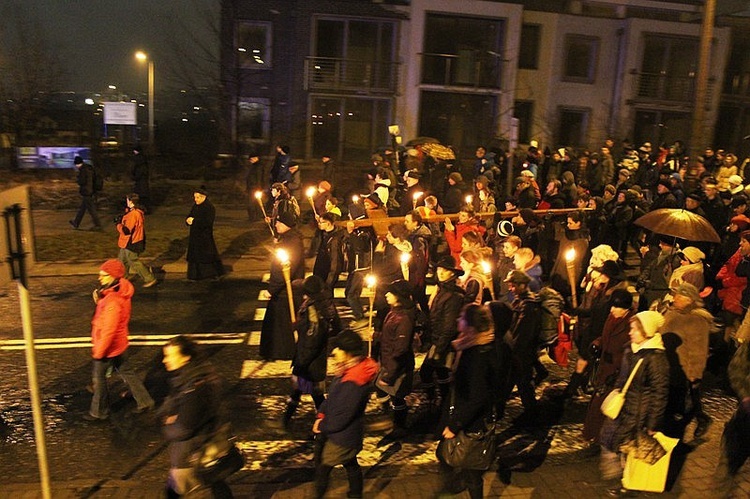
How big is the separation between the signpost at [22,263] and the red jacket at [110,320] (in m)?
1.28

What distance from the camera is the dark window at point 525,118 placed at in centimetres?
2922

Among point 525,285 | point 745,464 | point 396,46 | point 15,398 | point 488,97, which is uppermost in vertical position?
point 396,46

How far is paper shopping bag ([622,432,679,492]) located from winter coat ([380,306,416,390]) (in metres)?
2.04

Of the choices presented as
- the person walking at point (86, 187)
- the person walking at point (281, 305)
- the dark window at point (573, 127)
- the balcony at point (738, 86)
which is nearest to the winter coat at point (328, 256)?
the person walking at point (281, 305)

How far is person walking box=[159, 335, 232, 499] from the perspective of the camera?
15.1ft

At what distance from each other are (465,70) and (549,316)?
22820 millimetres

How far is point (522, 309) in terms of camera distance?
6.52 metres

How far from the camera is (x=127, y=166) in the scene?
80.0 ft

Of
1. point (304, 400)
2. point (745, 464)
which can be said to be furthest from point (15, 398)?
point (745, 464)

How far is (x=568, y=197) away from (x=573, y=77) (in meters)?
16.6

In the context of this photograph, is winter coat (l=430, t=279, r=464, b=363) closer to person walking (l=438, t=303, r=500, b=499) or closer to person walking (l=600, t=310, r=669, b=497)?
person walking (l=438, t=303, r=500, b=499)

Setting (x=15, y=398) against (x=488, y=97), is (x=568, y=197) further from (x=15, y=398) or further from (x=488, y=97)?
(x=488, y=97)

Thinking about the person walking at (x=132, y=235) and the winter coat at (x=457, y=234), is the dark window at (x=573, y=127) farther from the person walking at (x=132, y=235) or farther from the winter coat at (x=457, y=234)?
the person walking at (x=132, y=235)

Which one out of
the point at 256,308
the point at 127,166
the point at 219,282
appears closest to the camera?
the point at 256,308
